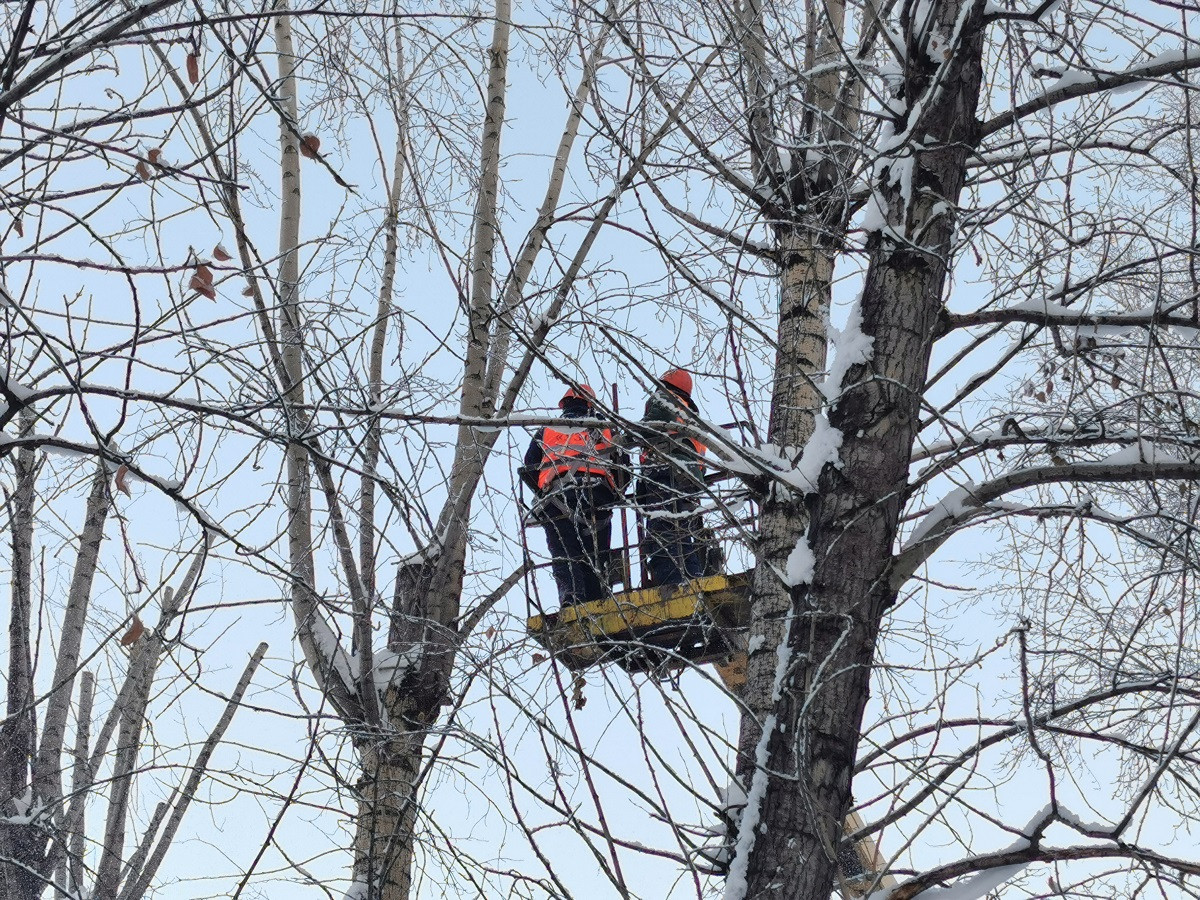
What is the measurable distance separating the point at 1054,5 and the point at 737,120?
1041mm

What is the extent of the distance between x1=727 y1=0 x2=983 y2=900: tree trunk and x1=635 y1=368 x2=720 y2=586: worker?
445 millimetres

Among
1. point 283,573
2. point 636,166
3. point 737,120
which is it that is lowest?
point 283,573

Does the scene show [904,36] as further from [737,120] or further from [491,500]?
[491,500]

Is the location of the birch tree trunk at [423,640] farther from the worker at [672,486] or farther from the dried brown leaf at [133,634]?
the dried brown leaf at [133,634]

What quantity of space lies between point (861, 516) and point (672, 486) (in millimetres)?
1778

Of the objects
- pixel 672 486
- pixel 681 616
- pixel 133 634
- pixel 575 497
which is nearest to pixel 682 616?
pixel 681 616

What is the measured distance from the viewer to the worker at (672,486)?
3533 millimetres

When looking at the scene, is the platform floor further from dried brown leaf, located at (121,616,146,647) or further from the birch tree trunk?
dried brown leaf, located at (121,616,146,647)

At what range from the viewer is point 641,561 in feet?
20.3

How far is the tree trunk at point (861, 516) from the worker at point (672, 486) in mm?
445

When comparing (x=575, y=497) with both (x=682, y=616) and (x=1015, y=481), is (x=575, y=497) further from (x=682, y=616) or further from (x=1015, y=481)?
(x=1015, y=481)

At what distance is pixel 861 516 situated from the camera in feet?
10.5

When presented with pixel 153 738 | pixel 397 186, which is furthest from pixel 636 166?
pixel 397 186

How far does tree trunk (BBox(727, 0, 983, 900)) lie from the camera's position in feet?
9.75
